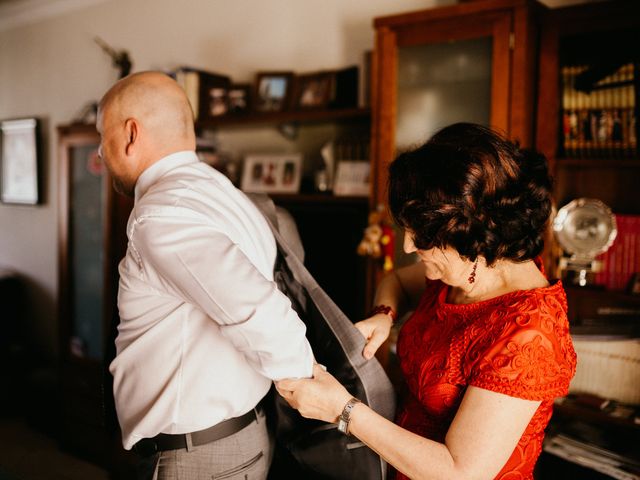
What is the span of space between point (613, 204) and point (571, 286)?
39 cm

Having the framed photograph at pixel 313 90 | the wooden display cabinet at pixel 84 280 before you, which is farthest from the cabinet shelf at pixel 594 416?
the wooden display cabinet at pixel 84 280

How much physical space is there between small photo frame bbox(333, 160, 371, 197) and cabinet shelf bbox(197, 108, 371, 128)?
0.77 feet

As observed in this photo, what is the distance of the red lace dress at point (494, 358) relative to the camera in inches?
42.6

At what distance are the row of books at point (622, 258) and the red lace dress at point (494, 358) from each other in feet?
3.17

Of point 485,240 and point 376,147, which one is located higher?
point 376,147

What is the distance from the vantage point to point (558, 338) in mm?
1129

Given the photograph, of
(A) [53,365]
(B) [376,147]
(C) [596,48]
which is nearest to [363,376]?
(B) [376,147]

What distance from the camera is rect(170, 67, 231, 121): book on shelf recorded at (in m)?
3.24

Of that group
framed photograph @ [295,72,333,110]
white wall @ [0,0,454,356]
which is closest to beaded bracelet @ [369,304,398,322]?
framed photograph @ [295,72,333,110]

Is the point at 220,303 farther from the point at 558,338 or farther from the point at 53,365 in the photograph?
the point at 53,365

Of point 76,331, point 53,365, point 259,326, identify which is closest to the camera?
point 259,326

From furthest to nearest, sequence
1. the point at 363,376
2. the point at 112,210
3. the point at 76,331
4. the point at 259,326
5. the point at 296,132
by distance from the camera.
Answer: the point at 76,331
the point at 112,210
the point at 296,132
the point at 363,376
the point at 259,326

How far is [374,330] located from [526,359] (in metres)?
0.46

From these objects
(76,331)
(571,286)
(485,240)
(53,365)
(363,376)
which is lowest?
(53,365)
